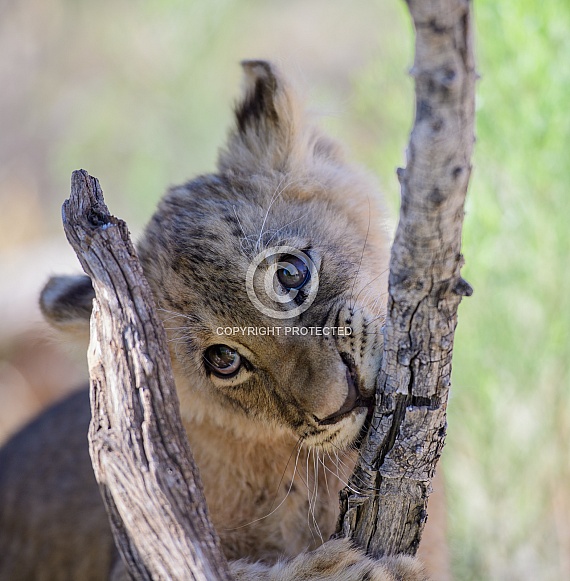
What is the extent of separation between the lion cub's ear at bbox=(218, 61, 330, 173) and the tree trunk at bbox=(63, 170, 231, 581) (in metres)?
1.50

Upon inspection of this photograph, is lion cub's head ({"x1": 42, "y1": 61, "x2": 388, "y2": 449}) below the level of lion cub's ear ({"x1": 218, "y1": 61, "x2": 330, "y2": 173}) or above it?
below

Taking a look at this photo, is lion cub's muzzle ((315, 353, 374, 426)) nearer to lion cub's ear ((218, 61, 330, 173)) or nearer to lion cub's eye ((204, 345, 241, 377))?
lion cub's eye ((204, 345, 241, 377))

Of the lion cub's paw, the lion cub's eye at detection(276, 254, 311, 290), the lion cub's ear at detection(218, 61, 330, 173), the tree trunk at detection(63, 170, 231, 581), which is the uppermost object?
the lion cub's ear at detection(218, 61, 330, 173)

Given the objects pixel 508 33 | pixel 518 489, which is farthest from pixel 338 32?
pixel 518 489

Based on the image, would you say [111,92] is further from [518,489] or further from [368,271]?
[368,271]

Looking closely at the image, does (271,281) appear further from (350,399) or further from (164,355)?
(164,355)

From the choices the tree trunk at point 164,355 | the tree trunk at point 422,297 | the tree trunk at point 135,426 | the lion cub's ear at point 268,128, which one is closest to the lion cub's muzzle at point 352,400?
the tree trunk at point 422,297

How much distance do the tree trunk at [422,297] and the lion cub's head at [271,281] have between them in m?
0.20

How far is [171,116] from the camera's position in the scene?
11.0 meters

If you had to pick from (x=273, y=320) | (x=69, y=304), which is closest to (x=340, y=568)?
(x=273, y=320)

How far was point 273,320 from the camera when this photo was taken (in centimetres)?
289

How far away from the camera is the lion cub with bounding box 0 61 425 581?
9.08 ft

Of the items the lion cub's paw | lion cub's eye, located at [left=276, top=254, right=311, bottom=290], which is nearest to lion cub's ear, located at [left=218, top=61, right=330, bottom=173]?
lion cub's eye, located at [left=276, top=254, right=311, bottom=290]

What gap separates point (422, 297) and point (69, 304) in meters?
1.82
